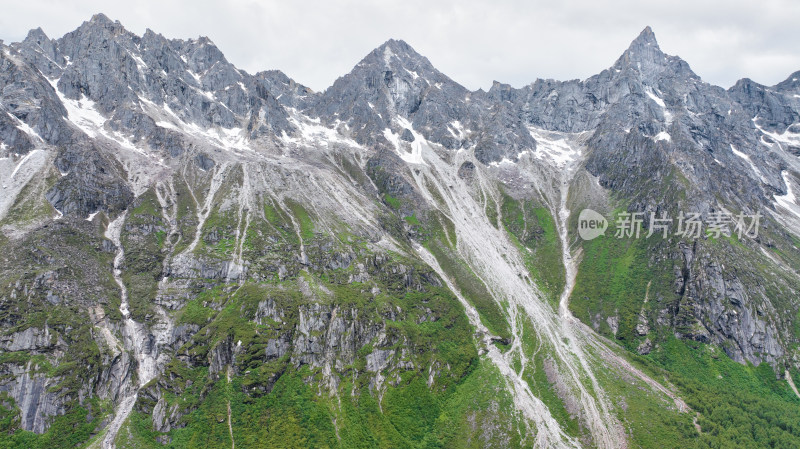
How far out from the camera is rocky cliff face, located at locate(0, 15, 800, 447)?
77000 mm

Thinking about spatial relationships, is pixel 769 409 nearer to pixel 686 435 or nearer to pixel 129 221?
pixel 686 435

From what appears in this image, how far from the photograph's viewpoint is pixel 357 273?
117000 mm

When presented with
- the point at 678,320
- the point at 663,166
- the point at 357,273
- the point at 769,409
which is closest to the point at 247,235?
the point at 357,273

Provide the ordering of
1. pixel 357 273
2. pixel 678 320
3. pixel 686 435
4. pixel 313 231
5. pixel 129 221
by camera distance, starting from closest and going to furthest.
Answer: pixel 686 435
pixel 678 320
pixel 357 273
pixel 129 221
pixel 313 231

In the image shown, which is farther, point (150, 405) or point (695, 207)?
point (695, 207)

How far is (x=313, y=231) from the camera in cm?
Result: 13350

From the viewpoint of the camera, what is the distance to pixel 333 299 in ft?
331

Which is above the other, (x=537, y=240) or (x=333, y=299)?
(x=537, y=240)

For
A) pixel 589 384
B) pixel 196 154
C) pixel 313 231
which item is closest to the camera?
pixel 589 384

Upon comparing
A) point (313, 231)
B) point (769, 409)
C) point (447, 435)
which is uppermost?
point (313, 231)

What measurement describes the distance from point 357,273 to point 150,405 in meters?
58.0

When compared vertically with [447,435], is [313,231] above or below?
above

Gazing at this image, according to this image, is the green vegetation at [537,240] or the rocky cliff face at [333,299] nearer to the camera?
the rocky cliff face at [333,299]

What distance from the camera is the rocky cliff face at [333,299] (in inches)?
3031
